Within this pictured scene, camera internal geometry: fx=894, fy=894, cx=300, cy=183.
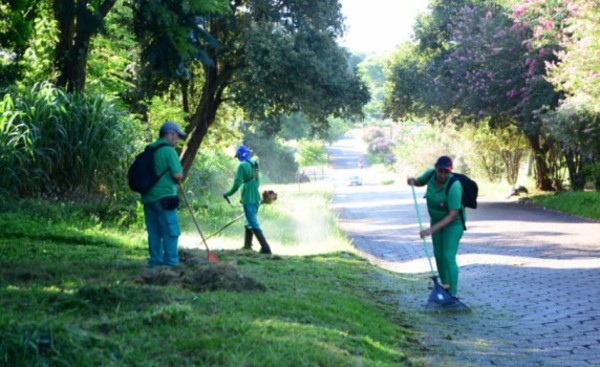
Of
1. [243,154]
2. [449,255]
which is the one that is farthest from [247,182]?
[449,255]

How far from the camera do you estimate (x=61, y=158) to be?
17.1 meters

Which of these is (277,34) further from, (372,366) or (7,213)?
(372,366)

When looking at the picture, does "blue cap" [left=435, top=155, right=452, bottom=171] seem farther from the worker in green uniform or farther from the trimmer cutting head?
the trimmer cutting head

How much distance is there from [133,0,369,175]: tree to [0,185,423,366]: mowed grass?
35.2 feet

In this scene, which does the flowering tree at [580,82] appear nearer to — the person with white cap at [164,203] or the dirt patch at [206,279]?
the person with white cap at [164,203]

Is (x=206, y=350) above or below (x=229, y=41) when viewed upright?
below

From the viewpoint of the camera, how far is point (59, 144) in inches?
673

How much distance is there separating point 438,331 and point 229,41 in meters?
18.4

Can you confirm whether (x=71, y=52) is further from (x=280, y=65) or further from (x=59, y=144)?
(x=280, y=65)

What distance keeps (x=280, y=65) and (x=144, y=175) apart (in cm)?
1352

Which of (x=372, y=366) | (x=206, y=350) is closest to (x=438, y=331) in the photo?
(x=372, y=366)

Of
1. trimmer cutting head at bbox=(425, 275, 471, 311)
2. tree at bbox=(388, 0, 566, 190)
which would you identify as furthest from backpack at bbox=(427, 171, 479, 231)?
tree at bbox=(388, 0, 566, 190)

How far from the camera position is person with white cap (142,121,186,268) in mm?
10180

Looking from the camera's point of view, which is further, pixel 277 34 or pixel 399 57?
pixel 399 57
